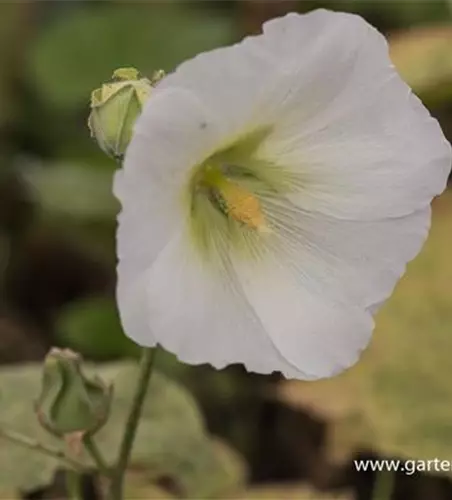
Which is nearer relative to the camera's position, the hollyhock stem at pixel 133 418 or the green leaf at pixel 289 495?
the hollyhock stem at pixel 133 418

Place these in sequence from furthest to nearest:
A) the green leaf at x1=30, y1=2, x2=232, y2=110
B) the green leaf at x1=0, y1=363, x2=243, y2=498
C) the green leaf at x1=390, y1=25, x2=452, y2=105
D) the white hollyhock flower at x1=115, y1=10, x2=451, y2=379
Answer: the green leaf at x1=30, y1=2, x2=232, y2=110, the green leaf at x1=390, y1=25, x2=452, y2=105, the green leaf at x1=0, y1=363, x2=243, y2=498, the white hollyhock flower at x1=115, y1=10, x2=451, y2=379

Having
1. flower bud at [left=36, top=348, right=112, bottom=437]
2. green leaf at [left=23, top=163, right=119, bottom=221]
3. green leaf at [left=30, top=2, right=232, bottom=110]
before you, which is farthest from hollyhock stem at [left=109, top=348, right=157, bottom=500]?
green leaf at [left=30, top=2, right=232, bottom=110]

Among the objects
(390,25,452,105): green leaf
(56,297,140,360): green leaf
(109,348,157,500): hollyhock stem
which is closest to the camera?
(109,348,157,500): hollyhock stem

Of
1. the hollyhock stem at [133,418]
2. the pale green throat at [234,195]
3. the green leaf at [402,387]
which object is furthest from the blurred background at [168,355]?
the pale green throat at [234,195]

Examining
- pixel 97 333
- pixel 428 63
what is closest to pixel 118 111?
pixel 428 63

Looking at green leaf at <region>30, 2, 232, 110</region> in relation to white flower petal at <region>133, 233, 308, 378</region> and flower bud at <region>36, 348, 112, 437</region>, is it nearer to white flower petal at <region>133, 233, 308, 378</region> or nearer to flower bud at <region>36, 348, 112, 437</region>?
flower bud at <region>36, 348, 112, 437</region>

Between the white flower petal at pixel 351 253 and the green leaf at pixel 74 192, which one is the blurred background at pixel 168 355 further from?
the white flower petal at pixel 351 253

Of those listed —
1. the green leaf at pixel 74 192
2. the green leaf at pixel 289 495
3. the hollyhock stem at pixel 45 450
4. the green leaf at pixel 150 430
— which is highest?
the green leaf at pixel 74 192

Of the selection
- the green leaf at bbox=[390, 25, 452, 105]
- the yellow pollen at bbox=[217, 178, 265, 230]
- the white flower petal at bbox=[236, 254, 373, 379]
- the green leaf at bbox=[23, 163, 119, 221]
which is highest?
the green leaf at bbox=[390, 25, 452, 105]
